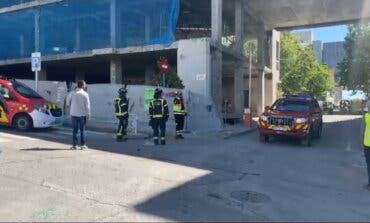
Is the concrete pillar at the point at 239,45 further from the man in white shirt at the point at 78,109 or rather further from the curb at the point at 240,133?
the man in white shirt at the point at 78,109

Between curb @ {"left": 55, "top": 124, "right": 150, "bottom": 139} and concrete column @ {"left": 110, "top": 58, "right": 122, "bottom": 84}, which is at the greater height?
concrete column @ {"left": 110, "top": 58, "right": 122, "bottom": 84}

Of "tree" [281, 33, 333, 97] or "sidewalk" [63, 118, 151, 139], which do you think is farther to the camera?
"tree" [281, 33, 333, 97]

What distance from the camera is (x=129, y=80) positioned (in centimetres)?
3662

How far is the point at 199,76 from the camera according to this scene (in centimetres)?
2153

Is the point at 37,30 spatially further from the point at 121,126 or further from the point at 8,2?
the point at 121,126

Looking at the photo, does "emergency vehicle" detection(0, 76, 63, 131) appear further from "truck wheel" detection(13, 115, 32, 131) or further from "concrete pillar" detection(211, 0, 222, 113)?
"concrete pillar" detection(211, 0, 222, 113)

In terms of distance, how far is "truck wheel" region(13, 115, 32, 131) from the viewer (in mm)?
15594

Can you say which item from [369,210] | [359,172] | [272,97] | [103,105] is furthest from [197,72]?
[272,97]

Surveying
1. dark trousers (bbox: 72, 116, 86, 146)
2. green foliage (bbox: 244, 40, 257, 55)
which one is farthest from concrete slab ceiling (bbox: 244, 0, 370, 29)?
dark trousers (bbox: 72, 116, 86, 146)

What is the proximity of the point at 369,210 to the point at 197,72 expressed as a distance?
14611 millimetres

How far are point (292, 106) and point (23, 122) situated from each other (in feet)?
31.9

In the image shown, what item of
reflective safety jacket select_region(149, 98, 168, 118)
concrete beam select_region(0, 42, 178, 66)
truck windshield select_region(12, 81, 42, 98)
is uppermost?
concrete beam select_region(0, 42, 178, 66)

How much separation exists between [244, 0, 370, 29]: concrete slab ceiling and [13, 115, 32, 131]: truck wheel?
59.4 feet

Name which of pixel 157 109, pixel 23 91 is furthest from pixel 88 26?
pixel 157 109
